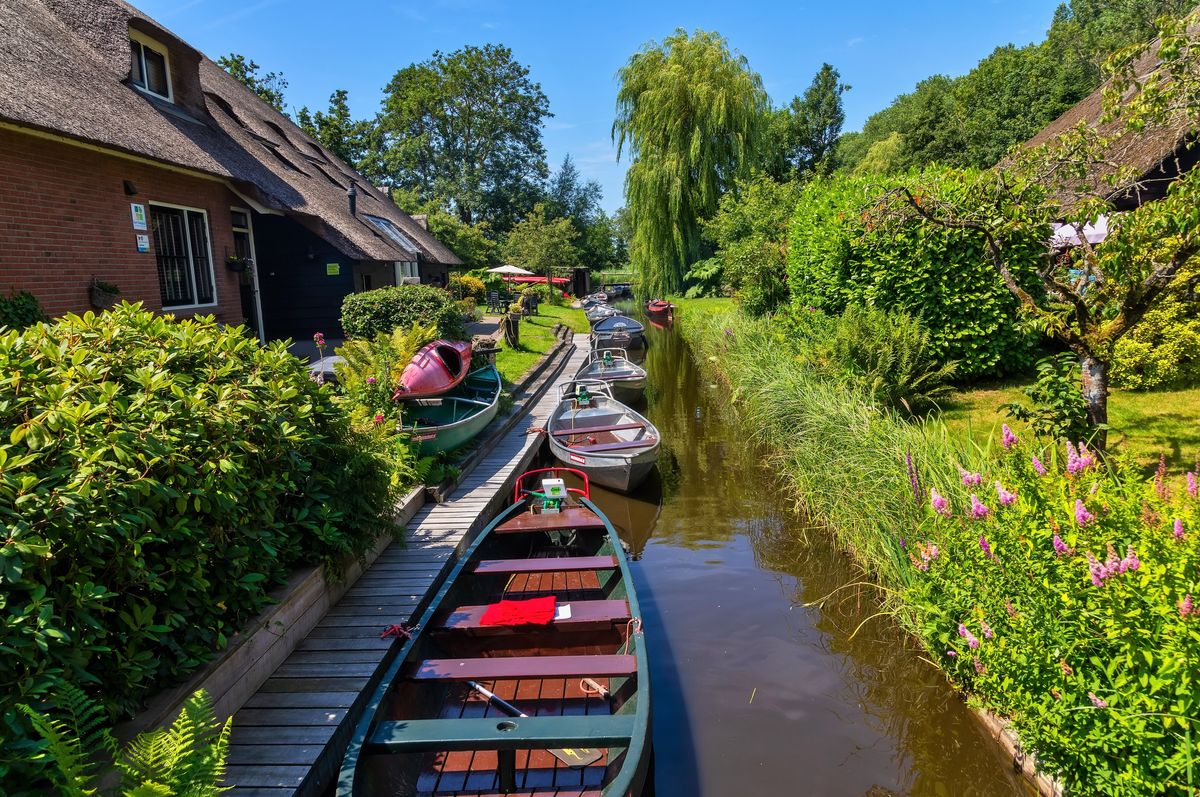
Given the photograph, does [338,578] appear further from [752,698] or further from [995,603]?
[995,603]

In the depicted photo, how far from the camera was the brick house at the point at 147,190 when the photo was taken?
8.74 meters

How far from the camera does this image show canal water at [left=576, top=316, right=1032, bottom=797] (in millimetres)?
4516

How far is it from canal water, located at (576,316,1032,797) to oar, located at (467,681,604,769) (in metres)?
0.60

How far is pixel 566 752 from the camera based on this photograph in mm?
4293

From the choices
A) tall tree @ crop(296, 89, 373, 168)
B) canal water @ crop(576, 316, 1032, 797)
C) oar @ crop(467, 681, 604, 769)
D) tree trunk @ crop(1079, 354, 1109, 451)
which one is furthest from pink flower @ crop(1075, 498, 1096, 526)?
tall tree @ crop(296, 89, 373, 168)

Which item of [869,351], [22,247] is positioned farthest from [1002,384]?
[22,247]

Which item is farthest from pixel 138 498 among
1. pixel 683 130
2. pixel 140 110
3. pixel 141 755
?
pixel 683 130

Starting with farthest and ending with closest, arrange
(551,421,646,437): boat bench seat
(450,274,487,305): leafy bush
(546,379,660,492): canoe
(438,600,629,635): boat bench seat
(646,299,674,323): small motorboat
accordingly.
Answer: (646,299,674,323): small motorboat → (450,274,487,305): leafy bush → (551,421,646,437): boat bench seat → (546,379,660,492): canoe → (438,600,629,635): boat bench seat

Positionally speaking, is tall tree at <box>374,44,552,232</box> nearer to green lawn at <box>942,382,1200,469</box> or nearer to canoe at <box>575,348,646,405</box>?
canoe at <box>575,348,646,405</box>

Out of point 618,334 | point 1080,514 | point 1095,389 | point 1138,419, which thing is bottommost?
point 1138,419

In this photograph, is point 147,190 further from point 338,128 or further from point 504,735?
point 338,128

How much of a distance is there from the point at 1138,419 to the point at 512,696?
759cm

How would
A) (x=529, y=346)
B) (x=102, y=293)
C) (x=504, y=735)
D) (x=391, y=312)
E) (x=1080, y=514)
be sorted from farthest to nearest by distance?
(x=529, y=346)
(x=391, y=312)
(x=102, y=293)
(x=504, y=735)
(x=1080, y=514)

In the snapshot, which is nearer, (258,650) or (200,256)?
(258,650)
